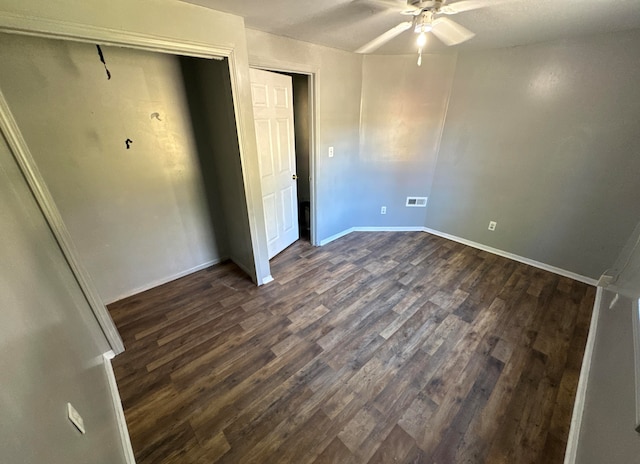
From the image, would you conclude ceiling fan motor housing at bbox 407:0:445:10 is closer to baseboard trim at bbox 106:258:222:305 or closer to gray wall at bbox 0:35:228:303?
gray wall at bbox 0:35:228:303

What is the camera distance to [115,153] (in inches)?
81.7

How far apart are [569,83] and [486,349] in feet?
8.21

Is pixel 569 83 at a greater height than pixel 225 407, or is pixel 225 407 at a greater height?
pixel 569 83

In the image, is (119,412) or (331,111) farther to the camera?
(331,111)

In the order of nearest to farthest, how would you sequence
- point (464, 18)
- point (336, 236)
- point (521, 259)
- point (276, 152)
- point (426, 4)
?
point (426, 4), point (464, 18), point (276, 152), point (521, 259), point (336, 236)

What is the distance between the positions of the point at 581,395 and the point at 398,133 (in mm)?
2916

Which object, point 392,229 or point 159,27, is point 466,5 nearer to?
point 159,27

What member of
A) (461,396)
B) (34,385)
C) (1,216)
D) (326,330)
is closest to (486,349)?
(461,396)

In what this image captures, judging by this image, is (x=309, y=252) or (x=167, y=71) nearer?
(x=167, y=71)

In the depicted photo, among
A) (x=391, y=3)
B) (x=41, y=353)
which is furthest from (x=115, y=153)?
(x=391, y=3)

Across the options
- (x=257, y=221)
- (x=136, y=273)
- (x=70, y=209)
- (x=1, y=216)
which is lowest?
(x=136, y=273)

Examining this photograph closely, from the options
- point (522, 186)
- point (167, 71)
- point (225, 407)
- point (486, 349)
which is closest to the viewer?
point (225, 407)

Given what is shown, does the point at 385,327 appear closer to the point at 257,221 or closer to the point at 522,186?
the point at 257,221

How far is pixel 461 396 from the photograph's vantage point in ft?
5.05
